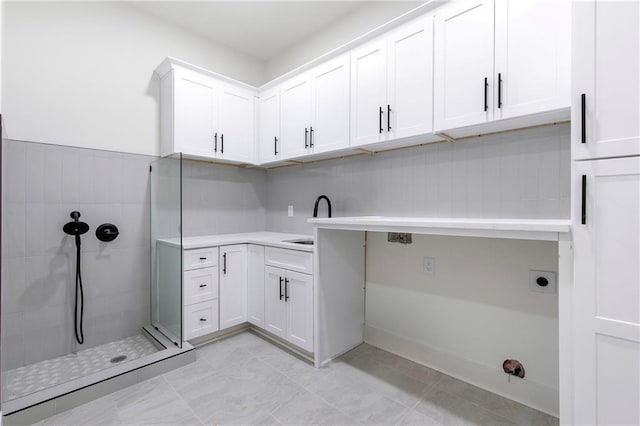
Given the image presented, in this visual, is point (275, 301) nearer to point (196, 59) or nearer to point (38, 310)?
point (38, 310)

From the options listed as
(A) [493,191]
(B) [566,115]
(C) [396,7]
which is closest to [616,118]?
(B) [566,115]

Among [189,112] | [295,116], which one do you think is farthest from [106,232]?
[295,116]

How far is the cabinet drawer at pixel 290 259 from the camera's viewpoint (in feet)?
7.01

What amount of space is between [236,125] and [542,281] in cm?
269

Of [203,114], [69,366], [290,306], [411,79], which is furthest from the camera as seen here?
[203,114]

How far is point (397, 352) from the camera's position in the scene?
7.46ft

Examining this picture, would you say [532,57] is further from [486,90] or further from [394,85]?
[394,85]

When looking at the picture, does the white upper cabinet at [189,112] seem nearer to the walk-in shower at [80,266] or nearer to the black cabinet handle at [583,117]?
the walk-in shower at [80,266]

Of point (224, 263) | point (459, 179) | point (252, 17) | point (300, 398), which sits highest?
point (252, 17)

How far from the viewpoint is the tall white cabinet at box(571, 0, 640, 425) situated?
100 centimetres

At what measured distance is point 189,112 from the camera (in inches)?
99.3

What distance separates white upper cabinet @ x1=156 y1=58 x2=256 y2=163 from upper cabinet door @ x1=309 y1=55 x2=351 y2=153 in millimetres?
793

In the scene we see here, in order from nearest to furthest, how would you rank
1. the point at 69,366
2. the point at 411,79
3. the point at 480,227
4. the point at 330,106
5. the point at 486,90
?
the point at 480,227, the point at 486,90, the point at 411,79, the point at 69,366, the point at 330,106

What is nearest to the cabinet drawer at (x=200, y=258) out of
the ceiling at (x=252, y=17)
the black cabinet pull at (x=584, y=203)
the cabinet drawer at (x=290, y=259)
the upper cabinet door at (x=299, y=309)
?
the cabinet drawer at (x=290, y=259)
